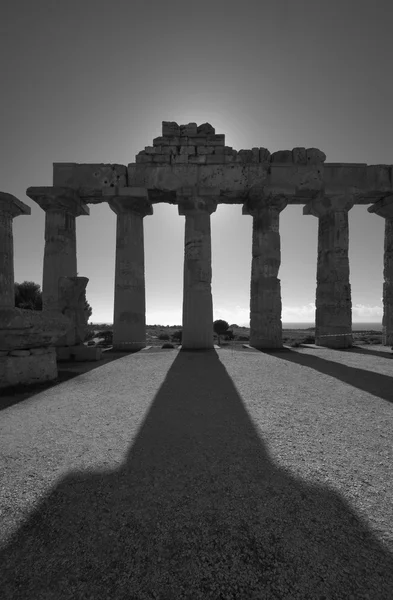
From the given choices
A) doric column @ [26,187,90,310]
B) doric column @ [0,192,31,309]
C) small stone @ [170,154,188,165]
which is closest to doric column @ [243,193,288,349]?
small stone @ [170,154,188,165]

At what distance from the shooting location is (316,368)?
7.16 m

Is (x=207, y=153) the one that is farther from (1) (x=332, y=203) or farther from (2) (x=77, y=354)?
(2) (x=77, y=354)

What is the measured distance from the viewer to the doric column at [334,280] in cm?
1239

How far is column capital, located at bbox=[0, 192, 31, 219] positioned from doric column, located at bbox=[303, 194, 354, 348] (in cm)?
1366

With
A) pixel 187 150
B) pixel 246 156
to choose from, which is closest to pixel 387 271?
pixel 246 156

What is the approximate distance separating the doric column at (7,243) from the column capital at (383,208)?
17.0 metres

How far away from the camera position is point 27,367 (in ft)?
17.7

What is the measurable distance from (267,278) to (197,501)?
1089cm

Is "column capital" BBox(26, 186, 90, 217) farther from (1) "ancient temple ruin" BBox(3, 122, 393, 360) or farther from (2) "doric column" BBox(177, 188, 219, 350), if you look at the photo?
(2) "doric column" BBox(177, 188, 219, 350)

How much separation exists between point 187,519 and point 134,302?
11073 millimetres

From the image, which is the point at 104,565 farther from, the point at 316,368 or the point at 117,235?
the point at 117,235

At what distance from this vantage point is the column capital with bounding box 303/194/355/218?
1244 centimetres

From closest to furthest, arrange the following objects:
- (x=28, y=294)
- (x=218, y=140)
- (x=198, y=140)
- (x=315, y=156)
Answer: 1. (x=315, y=156)
2. (x=218, y=140)
3. (x=198, y=140)
4. (x=28, y=294)

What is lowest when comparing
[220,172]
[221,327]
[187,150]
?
[221,327]
